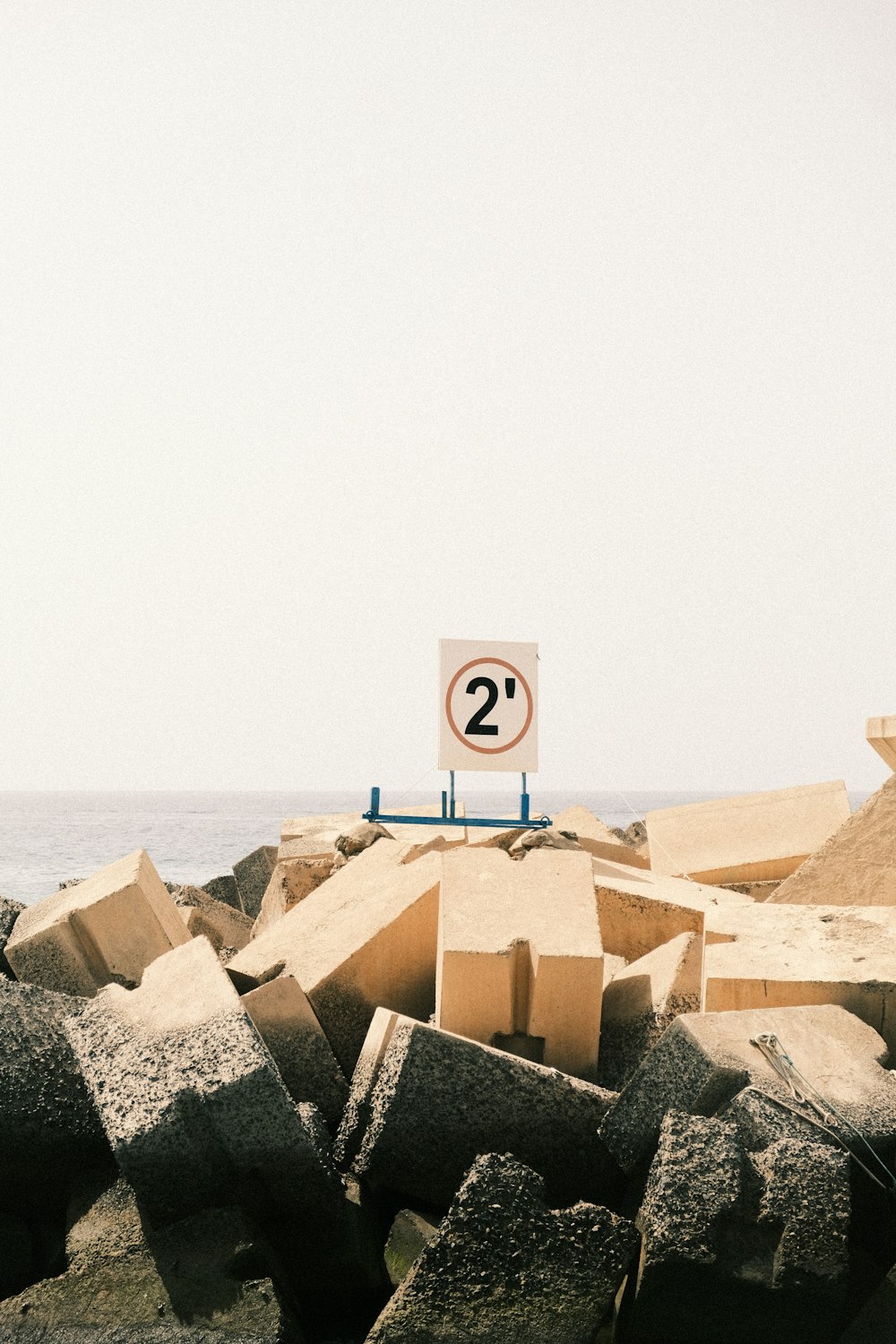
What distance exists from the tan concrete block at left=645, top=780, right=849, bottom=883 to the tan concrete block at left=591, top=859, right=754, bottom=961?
5.20ft

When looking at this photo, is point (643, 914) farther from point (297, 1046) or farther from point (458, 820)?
point (458, 820)

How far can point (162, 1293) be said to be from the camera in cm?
235

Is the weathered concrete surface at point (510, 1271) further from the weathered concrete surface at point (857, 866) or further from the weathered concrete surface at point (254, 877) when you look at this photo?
the weathered concrete surface at point (254, 877)

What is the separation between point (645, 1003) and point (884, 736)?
200cm

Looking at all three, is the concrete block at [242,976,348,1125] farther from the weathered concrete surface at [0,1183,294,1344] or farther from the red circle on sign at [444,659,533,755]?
the red circle on sign at [444,659,533,755]

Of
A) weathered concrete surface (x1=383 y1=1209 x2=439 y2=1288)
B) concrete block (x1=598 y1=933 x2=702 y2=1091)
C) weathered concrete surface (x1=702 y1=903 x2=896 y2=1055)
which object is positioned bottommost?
weathered concrete surface (x1=383 y1=1209 x2=439 y2=1288)

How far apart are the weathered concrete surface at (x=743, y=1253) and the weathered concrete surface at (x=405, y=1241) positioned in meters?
0.54

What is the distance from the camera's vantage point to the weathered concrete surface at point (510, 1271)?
2.21 meters

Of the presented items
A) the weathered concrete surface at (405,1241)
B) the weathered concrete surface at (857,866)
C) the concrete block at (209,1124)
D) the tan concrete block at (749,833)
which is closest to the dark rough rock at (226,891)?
the tan concrete block at (749,833)

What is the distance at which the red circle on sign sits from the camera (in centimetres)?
676

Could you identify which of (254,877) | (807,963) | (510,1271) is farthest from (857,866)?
(254,877)

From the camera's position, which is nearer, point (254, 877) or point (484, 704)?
point (484, 704)

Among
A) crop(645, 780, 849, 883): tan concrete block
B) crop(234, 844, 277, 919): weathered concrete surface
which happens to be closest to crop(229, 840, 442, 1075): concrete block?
crop(645, 780, 849, 883): tan concrete block

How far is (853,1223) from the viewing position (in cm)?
250
